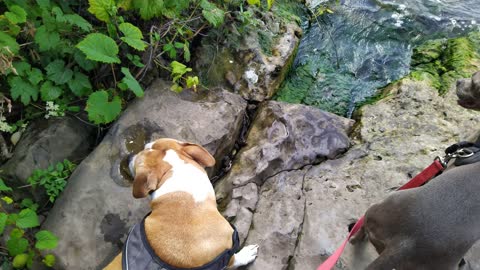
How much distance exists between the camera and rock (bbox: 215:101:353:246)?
12.7ft

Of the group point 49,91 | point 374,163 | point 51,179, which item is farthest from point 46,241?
point 374,163

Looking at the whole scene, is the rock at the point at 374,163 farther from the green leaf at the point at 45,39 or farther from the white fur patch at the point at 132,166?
the green leaf at the point at 45,39

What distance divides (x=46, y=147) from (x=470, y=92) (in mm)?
3938

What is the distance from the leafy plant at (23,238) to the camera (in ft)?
10.7

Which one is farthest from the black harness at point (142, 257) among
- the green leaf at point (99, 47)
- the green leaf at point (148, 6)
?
the green leaf at point (148, 6)

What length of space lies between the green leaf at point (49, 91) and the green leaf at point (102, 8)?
85cm

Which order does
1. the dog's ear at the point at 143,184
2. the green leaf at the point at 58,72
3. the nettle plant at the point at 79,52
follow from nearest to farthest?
1. the dog's ear at the point at 143,184
2. the nettle plant at the point at 79,52
3. the green leaf at the point at 58,72

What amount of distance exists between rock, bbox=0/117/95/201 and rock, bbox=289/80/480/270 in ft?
8.03

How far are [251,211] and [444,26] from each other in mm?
4510

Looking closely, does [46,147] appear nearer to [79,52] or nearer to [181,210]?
[79,52]

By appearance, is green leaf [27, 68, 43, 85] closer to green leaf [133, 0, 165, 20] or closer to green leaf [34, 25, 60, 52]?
green leaf [34, 25, 60, 52]

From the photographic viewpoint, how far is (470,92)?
9.75 ft

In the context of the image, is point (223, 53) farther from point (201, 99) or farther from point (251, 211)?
point (251, 211)

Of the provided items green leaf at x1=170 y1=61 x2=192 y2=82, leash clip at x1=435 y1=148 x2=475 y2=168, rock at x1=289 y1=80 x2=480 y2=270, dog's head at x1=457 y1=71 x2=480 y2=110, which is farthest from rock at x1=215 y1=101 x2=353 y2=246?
leash clip at x1=435 y1=148 x2=475 y2=168
